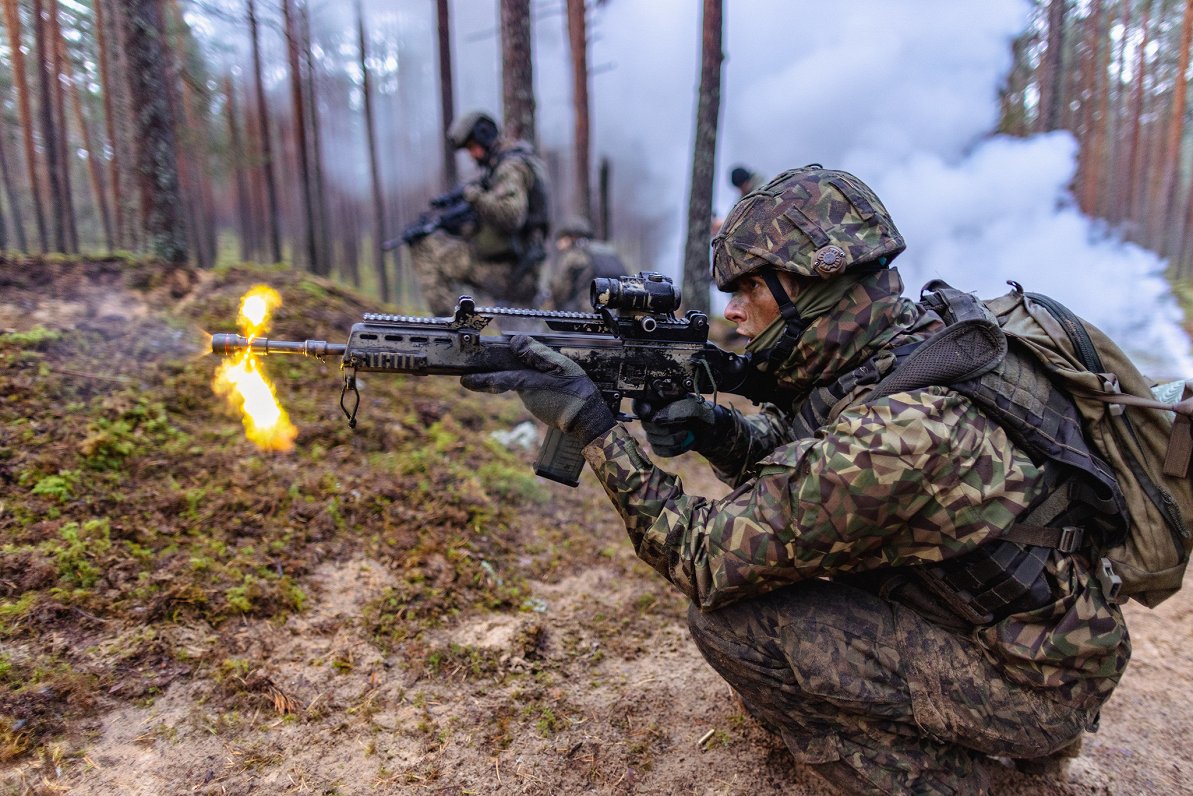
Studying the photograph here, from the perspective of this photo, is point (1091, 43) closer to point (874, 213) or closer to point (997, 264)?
point (997, 264)

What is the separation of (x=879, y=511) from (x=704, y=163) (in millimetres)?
8378

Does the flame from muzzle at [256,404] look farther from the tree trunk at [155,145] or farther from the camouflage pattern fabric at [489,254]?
the camouflage pattern fabric at [489,254]

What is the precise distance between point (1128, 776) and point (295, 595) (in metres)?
4.11

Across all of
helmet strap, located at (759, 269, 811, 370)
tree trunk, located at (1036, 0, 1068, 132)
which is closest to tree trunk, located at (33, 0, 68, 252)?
helmet strap, located at (759, 269, 811, 370)

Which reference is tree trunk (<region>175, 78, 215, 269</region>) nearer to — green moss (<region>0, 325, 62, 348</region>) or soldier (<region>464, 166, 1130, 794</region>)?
green moss (<region>0, 325, 62, 348</region>)

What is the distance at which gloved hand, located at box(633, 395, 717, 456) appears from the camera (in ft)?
9.82

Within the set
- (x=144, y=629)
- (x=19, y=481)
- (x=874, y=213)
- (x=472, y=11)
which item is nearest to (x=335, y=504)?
(x=144, y=629)

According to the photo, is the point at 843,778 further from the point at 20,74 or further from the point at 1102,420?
the point at 20,74

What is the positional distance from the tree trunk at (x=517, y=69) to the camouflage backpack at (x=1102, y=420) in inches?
332

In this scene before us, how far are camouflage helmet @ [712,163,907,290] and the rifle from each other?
42cm

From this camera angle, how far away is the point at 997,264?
35.5ft

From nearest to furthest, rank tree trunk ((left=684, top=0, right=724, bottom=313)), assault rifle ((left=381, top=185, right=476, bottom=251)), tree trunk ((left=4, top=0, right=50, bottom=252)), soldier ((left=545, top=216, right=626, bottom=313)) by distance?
assault rifle ((left=381, top=185, right=476, bottom=251)), tree trunk ((left=684, top=0, right=724, bottom=313)), soldier ((left=545, top=216, right=626, bottom=313)), tree trunk ((left=4, top=0, right=50, bottom=252))

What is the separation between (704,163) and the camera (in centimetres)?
951

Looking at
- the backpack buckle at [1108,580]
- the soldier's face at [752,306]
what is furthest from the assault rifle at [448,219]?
the backpack buckle at [1108,580]
